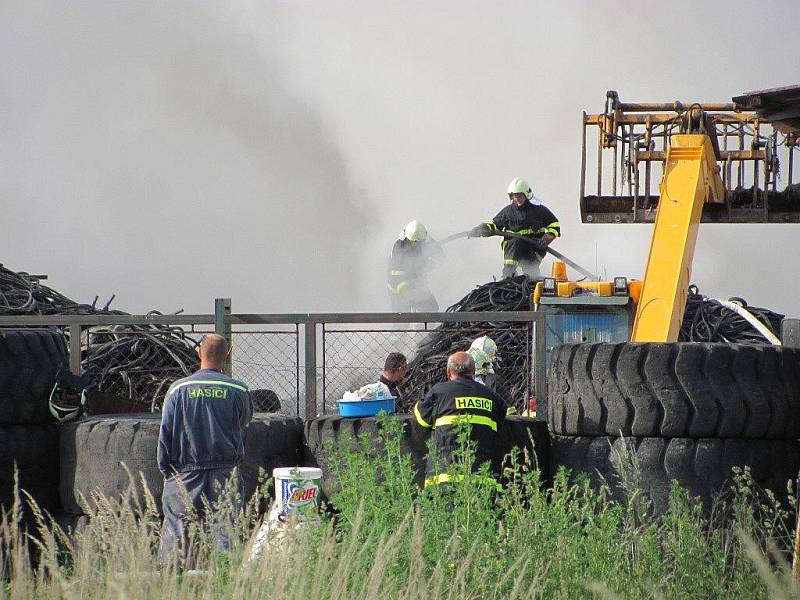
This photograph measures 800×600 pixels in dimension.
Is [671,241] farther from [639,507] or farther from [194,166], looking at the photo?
[194,166]

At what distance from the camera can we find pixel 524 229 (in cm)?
1472

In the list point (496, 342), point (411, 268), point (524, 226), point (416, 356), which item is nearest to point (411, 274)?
point (411, 268)

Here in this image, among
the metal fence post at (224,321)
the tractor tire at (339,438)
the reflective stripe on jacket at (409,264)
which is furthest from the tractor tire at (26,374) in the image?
the reflective stripe on jacket at (409,264)

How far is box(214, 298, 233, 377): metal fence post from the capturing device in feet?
28.3

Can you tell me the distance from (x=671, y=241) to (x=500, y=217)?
16.1ft

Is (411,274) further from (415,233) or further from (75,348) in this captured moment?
(75,348)

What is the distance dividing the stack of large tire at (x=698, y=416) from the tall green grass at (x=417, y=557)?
2.06ft

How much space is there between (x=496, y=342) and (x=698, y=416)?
4.63 m

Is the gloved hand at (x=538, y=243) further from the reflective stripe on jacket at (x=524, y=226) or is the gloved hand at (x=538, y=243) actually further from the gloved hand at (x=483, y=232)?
the gloved hand at (x=483, y=232)

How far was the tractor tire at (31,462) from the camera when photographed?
8.23 meters

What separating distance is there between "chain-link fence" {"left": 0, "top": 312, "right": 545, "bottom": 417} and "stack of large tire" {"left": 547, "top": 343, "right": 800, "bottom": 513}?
111 centimetres

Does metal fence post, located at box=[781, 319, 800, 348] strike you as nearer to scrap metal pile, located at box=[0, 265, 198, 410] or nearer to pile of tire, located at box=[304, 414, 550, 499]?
pile of tire, located at box=[304, 414, 550, 499]

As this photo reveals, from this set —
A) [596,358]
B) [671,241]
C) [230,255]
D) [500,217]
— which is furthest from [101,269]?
[596,358]

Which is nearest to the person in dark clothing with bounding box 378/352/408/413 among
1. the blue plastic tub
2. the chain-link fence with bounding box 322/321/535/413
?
the chain-link fence with bounding box 322/321/535/413
